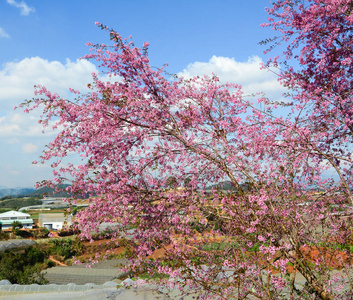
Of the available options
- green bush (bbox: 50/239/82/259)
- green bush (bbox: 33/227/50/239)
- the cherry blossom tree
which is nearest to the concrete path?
green bush (bbox: 50/239/82/259)

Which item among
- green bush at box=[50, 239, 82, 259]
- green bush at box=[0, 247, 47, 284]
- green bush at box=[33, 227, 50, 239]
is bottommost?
green bush at box=[33, 227, 50, 239]

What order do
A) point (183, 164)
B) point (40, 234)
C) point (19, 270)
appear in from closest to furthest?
point (183, 164) → point (19, 270) → point (40, 234)

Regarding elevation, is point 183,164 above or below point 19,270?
above

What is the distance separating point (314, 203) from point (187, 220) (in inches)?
91.8

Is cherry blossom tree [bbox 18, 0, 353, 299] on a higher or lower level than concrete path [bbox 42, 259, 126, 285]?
higher

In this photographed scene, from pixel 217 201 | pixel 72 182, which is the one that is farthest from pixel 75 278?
pixel 217 201

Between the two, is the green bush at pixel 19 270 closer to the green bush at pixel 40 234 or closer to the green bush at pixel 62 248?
the green bush at pixel 62 248

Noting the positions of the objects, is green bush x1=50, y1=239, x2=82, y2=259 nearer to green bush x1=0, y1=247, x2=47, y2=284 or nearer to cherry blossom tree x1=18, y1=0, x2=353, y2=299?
green bush x1=0, y1=247, x2=47, y2=284

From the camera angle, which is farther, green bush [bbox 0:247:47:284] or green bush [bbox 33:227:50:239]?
green bush [bbox 33:227:50:239]

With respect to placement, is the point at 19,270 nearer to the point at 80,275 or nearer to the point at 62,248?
the point at 80,275

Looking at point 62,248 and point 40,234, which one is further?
point 40,234

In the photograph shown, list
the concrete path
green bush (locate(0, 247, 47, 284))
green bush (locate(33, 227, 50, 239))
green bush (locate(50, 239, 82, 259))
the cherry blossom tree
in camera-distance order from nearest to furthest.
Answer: the cherry blossom tree
green bush (locate(0, 247, 47, 284))
the concrete path
green bush (locate(50, 239, 82, 259))
green bush (locate(33, 227, 50, 239))

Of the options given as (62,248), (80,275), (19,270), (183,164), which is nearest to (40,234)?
(62,248)

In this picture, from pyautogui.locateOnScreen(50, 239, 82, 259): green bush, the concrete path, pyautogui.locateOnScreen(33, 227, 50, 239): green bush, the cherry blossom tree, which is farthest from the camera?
pyautogui.locateOnScreen(33, 227, 50, 239): green bush
